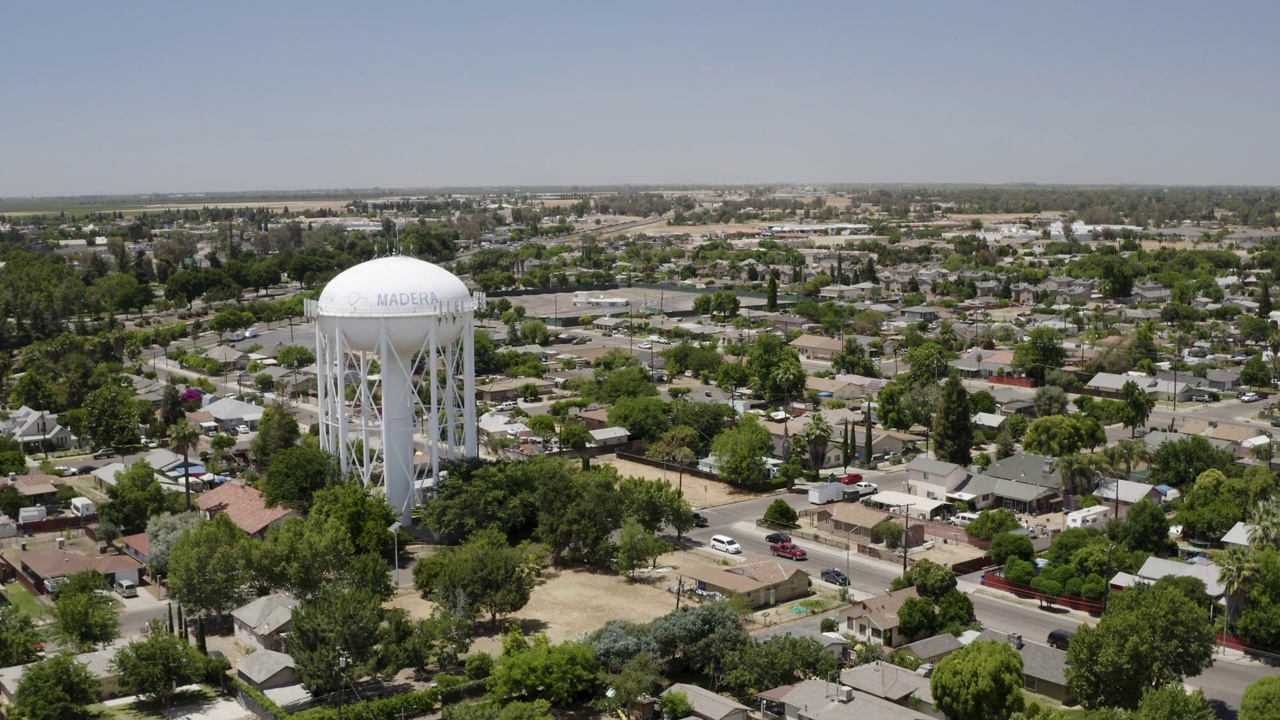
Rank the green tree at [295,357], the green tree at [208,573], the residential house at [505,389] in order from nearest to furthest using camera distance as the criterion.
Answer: the green tree at [208,573], the residential house at [505,389], the green tree at [295,357]

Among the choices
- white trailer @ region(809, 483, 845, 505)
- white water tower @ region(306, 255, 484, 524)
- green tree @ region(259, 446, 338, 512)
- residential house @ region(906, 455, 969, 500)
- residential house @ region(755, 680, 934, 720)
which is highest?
white water tower @ region(306, 255, 484, 524)

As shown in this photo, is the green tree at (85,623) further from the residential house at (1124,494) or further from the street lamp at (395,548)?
the residential house at (1124,494)

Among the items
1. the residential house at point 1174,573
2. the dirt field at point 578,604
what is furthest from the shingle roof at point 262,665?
the residential house at point 1174,573

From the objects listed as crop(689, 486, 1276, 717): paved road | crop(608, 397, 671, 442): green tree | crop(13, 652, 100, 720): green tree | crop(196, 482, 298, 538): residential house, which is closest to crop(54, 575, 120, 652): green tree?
crop(13, 652, 100, 720): green tree

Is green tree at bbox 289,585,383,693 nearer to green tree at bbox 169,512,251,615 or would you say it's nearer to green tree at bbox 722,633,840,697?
green tree at bbox 169,512,251,615

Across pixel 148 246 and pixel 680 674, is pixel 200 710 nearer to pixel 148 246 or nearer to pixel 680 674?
pixel 680 674

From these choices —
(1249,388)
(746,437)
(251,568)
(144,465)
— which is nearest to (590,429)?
(746,437)
